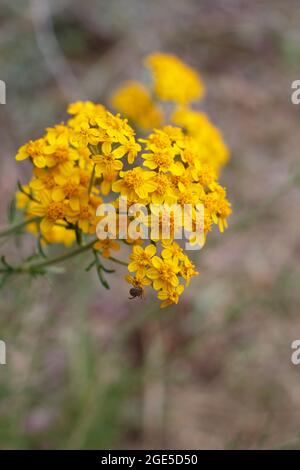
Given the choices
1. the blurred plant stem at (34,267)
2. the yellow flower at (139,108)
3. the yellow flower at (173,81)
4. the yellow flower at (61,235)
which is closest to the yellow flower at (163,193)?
the blurred plant stem at (34,267)

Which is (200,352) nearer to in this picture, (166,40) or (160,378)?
(160,378)

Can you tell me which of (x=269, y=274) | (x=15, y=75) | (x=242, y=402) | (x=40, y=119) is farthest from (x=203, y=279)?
(x=15, y=75)

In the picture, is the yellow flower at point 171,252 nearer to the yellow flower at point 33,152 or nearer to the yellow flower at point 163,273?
the yellow flower at point 163,273

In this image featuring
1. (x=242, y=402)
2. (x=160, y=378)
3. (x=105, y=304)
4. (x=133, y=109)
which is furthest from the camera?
(x=105, y=304)

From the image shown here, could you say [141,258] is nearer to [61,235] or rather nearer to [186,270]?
[186,270]

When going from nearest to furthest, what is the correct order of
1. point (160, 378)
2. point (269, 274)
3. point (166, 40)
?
1. point (160, 378)
2. point (269, 274)
3. point (166, 40)

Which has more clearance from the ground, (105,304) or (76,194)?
(105,304)
